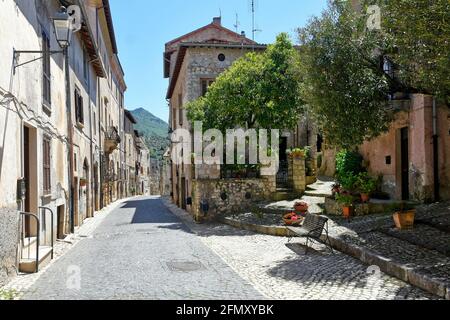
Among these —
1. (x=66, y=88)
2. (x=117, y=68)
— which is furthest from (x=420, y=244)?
(x=117, y=68)

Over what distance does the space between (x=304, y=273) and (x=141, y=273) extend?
287 centimetres

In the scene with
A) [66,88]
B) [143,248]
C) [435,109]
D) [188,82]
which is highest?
[188,82]

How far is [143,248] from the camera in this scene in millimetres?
10914

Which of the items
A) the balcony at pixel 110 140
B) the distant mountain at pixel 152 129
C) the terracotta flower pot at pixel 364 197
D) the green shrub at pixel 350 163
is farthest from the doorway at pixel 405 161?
the distant mountain at pixel 152 129

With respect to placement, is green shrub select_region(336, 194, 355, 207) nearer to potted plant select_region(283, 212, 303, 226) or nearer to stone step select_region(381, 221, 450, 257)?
potted plant select_region(283, 212, 303, 226)

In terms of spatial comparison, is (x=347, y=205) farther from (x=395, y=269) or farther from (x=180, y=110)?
(x=180, y=110)

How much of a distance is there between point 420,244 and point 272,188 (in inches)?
391

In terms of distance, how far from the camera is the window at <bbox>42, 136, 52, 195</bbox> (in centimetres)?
1072

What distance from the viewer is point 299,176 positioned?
63.0ft

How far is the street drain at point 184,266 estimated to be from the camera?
327 inches

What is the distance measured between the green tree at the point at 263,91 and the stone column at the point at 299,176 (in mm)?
2236

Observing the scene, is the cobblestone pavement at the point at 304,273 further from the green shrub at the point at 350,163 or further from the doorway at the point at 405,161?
the green shrub at the point at 350,163

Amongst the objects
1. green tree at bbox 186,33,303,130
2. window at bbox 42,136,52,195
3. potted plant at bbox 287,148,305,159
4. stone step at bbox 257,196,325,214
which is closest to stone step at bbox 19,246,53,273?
window at bbox 42,136,52,195
